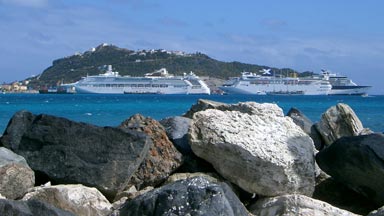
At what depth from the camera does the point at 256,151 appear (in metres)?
8.48

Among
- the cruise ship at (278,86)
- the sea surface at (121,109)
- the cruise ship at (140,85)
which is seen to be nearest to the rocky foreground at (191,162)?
the sea surface at (121,109)

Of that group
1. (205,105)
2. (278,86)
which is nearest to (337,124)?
(205,105)

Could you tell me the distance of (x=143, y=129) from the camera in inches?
375

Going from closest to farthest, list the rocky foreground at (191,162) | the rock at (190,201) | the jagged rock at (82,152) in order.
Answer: the rock at (190,201)
the rocky foreground at (191,162)
the jagged rock at (82,152)

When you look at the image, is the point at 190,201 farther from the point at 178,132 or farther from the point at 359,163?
the point at 178,132

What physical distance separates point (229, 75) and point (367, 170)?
14966 centimetres

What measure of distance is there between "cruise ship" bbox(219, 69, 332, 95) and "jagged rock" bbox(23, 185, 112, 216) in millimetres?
109580

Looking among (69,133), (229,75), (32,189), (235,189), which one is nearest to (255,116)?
(235,189)

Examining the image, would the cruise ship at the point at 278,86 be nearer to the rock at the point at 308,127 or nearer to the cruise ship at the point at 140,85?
the cruise ship at the point at 140,85

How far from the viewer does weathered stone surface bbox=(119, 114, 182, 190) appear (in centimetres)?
903

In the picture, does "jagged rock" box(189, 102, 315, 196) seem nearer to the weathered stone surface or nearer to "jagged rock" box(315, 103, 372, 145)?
the weathered stone surface

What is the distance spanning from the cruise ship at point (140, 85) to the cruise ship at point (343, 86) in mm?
22517

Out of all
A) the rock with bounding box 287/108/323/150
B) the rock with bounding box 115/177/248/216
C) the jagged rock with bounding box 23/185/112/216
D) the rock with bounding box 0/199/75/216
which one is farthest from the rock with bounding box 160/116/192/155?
the rock with bounding box 0/199/75/216

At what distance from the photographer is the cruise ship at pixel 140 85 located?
383ft
